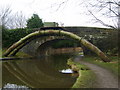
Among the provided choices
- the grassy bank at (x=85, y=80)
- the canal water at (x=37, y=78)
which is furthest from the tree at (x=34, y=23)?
the grassy bank at (x=85, y=80)

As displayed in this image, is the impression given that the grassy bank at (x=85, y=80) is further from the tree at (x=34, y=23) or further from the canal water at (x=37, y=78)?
the tree at (x=34, y=23)

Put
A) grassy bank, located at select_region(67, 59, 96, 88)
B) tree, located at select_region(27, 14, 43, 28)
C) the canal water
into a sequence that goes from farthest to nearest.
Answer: tree, located at select_region(27, 14, 43, 28), the canal water, grassy bank, located at select_region(67, 59, 96, 88)

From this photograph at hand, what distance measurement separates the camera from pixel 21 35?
30.9 meters

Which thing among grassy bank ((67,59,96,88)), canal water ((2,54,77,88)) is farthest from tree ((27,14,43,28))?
grassy bank ((67,59,96,88))

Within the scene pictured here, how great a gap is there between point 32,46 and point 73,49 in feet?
68.2

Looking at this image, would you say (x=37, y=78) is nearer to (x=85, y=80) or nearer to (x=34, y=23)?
(x=85, y=80)

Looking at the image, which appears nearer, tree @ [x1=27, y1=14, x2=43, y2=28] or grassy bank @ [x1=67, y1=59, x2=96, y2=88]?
grassy bank @ [x1=67, y1=59, x2=96, y2=88]

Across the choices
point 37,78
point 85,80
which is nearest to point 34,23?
point 37,78

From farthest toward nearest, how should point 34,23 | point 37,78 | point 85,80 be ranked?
point 34,23
point 37,78
point 85,80

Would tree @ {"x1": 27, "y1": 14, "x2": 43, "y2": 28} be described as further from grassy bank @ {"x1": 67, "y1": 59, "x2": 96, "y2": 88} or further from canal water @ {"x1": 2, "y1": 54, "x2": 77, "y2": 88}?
grassy bank @ {"x1": 67, "y1": 59, "x2": 96, "y2": 88}

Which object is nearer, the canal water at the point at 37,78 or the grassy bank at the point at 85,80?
the grassy bank at the point at 85,80

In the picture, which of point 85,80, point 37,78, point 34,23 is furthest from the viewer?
point 34,23

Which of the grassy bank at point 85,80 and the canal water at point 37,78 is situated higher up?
the grassy bank at point 85,80

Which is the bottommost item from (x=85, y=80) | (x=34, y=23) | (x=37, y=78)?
(x=37, y=78)
